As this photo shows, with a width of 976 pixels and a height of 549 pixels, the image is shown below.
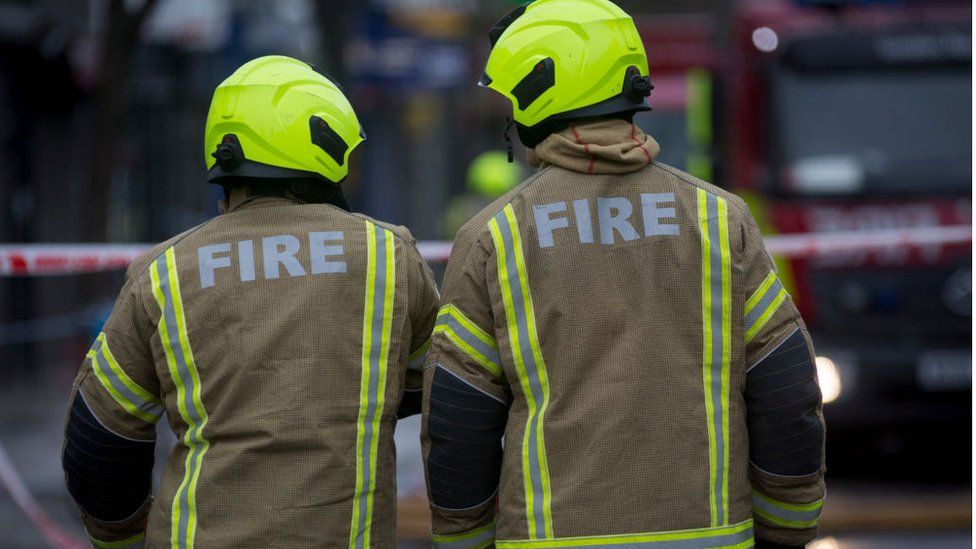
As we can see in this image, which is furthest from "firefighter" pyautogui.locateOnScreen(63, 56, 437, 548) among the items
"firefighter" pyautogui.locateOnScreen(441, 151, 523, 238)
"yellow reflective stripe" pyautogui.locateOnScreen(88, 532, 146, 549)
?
"firefighter" pyautogui.locateOnScreen(441, 151, 523, 238)

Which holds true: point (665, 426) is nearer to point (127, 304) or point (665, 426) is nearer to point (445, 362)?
point (445, 362)

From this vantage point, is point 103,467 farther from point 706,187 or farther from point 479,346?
point 706,187

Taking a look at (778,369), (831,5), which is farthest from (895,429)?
(778,369)

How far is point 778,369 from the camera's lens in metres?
3.18

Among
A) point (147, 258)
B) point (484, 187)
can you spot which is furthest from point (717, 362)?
point (484, 187)

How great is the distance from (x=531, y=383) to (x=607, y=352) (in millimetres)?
167

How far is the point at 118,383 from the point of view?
3.30m

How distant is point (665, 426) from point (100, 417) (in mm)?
1221

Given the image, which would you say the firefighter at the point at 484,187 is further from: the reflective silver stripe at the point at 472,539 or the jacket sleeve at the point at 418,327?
the reflective silver stripe at the point at 472,539

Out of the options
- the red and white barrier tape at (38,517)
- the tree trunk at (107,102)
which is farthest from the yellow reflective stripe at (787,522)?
the tree trunk at (107,102)

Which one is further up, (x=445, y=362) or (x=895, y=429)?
(x=445, y=362)

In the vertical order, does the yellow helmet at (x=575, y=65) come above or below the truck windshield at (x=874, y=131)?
above

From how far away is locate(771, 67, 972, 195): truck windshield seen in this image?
28.1ft

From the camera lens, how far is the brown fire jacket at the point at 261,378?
10.4 feet
